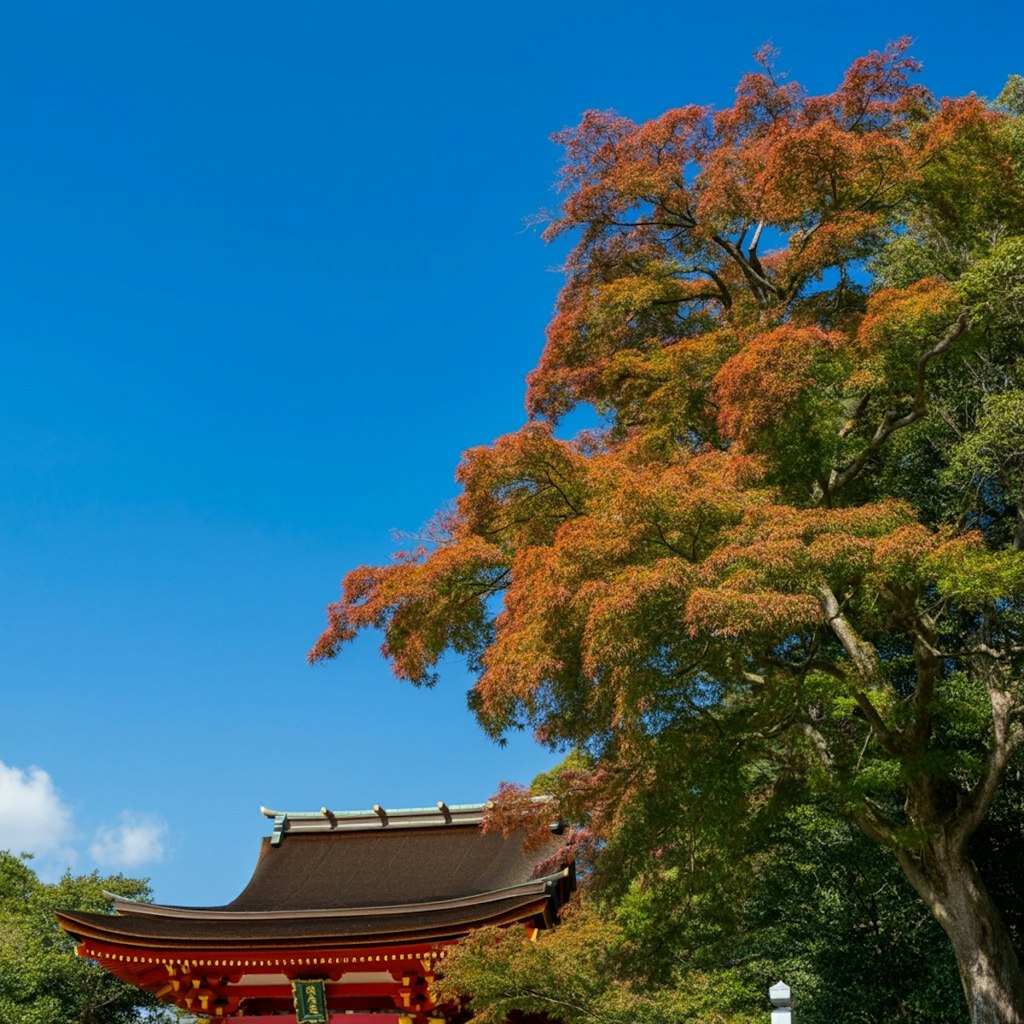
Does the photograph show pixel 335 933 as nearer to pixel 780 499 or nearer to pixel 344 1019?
pixel 344 1019

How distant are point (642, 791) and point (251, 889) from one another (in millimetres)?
6321

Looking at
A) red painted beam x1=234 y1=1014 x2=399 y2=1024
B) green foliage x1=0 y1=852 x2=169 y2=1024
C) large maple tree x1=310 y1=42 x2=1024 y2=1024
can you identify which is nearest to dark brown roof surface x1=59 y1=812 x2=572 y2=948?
red painted beam x1=234 y1=1014 x2=399 y2=1024

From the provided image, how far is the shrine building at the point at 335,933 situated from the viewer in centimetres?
1021

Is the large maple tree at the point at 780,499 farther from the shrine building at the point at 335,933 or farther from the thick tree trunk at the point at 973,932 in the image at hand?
the shrine building at the point at 335,933

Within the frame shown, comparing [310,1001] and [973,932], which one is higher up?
[310,1001]

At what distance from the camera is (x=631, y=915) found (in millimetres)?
10789

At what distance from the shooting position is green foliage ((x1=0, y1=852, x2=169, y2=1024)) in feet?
45.6

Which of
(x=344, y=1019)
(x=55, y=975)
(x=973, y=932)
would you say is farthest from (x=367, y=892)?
(x=973, y=932)

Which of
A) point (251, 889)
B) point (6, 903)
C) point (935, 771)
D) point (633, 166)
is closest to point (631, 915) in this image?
point (935, 771)

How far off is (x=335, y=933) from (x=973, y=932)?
5743mm

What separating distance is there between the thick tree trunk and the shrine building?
342cm

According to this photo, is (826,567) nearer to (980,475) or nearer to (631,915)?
(980,475)

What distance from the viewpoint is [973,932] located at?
8.51 meters

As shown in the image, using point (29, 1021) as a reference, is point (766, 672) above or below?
above
